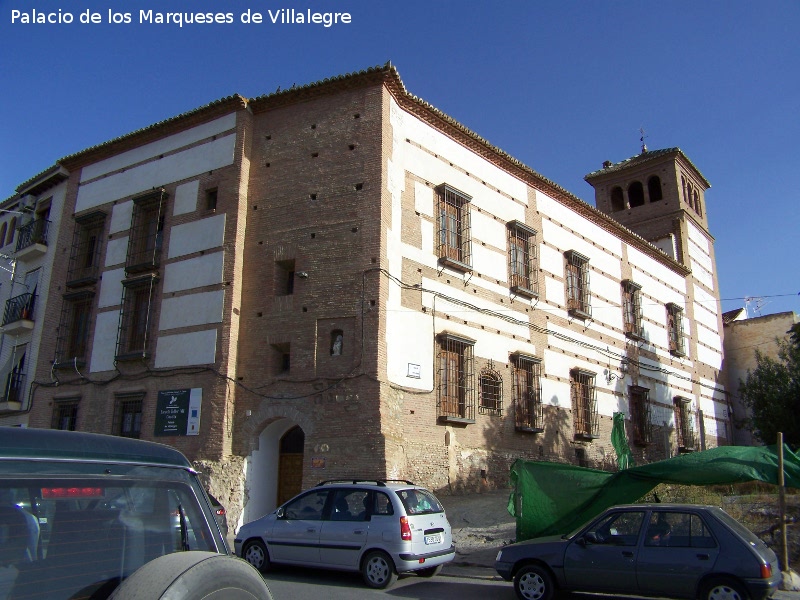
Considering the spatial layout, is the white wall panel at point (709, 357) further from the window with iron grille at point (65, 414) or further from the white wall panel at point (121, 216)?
the window with iron grille at point (65, 414)

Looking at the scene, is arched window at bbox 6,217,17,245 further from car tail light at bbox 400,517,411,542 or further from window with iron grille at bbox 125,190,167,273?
car tail light at bbox 400,517,411,542

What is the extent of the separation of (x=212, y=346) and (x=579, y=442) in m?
12.7

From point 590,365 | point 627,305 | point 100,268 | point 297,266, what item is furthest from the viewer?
point 627,305

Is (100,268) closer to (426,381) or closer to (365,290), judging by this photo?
(365,290)

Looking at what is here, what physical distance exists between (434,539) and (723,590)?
418 cm

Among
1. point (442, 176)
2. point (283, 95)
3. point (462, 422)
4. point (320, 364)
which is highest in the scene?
point (283, 95)

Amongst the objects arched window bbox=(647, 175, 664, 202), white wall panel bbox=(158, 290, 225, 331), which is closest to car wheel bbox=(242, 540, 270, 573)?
white wall panel bbox=(158, 290, 225, 331)

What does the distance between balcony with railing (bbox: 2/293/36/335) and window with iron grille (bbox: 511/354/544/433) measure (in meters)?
16.8

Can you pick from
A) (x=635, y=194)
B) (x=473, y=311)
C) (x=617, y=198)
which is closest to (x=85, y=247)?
(x=473, y=311)

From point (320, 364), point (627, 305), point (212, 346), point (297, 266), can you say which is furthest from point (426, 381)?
point (627, 305)

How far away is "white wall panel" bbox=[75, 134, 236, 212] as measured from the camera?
66.2 ft

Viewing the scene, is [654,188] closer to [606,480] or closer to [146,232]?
[146,232]

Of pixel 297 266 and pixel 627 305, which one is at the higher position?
pixel 627 305

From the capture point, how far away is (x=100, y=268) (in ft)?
71.8
